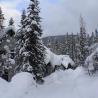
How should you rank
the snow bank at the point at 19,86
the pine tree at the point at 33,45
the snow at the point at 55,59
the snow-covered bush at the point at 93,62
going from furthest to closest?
the snow at the point at 55,59
the pine tree at the point at 33,45
the snow-covered bush at the point at 93,62
the snow bank at the point at 19,86

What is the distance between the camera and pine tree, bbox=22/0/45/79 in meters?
32.0

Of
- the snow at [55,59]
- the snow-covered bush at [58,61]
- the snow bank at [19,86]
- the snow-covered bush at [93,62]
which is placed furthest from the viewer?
the snow-covered bush at [58,61]

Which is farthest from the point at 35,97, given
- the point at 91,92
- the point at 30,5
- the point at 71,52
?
the point at 71,52

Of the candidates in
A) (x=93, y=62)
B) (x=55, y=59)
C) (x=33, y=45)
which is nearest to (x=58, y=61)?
(x=55, y=59)

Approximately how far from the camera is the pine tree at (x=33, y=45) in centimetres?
3198

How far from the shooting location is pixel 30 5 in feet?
112

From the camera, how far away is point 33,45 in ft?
107

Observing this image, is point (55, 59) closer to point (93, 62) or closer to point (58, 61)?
point (58, 61)

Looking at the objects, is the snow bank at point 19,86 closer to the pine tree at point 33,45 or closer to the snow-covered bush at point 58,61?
the pine tree at point 33,45

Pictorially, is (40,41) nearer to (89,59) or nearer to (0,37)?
(0,37)

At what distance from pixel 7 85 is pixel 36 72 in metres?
17.2

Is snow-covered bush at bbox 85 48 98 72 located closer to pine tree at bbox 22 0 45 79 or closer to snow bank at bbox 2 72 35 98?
snow bank at bbox 2 72 35 98

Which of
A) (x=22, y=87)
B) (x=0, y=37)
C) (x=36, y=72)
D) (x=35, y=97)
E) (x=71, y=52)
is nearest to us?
(x=22, y=87)

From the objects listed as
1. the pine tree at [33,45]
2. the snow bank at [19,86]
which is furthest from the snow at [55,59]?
the snow bank at [19,86]
